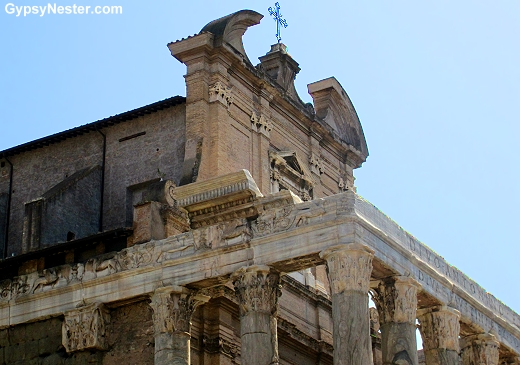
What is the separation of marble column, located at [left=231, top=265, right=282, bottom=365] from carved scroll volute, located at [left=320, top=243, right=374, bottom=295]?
4.06 feet

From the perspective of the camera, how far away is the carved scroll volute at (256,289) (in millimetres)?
21609

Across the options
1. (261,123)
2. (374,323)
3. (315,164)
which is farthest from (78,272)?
(315,164)

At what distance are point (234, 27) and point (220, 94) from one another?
77.1 inches

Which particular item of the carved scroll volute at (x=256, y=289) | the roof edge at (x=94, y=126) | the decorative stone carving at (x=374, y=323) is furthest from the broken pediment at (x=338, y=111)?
the carved scroll volute at (x=256, y=289)

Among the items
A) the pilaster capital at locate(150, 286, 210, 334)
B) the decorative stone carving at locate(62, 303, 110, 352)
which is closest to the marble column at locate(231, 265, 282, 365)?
the pilaster capital at locate(150, 286, 210, 334)

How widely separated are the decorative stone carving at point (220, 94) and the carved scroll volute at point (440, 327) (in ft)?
23.7

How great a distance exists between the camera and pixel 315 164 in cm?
3152

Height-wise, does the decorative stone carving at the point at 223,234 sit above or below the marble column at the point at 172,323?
above

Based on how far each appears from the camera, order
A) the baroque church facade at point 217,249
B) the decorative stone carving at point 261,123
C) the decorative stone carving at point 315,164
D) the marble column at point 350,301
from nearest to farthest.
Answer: the marble column at point 350,301, the baroque church facade at point 217,249, the decorative stone carving at point 261,123, the decorative stone carving at point 315,164

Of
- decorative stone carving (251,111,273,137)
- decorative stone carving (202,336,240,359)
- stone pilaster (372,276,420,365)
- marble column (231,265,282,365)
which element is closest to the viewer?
marble column (231,265,282,365)

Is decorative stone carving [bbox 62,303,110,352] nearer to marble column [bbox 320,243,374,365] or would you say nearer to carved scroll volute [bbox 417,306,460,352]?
marble column [bbox 320,243,374,365]

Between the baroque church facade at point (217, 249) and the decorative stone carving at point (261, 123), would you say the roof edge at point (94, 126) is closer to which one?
the baroque church facade at point (217, 249)

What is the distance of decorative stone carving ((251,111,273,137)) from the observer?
29.0 metres

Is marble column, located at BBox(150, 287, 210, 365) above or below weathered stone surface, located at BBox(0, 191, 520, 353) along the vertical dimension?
below
